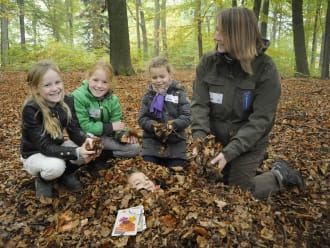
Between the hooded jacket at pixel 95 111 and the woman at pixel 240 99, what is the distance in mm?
1111

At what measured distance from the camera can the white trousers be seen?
3111 millimetres

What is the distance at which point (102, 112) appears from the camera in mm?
3732

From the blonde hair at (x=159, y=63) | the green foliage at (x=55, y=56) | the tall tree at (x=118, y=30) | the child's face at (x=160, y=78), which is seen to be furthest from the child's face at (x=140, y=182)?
the green foliage at (x=55, y=56)

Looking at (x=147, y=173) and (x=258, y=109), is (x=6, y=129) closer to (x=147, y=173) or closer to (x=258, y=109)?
(x=147, y=173)

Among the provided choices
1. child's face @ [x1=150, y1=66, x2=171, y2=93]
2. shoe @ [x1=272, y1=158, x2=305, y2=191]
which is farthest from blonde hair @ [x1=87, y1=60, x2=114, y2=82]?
shoe @ [x1=272, y1=158, x2=305, y2=191]

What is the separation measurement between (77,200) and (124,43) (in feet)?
25.8

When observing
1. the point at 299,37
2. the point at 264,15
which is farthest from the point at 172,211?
the point at 299,37

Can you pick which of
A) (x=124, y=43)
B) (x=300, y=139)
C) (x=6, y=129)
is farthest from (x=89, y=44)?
(x=300, y=139)

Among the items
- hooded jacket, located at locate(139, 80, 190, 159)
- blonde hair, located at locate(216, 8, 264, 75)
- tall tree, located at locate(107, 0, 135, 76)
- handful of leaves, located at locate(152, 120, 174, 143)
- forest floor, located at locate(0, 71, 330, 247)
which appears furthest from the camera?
tall tree, located at locate(107, 0, 135, 76)

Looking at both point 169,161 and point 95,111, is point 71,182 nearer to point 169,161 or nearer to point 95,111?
point 95,111

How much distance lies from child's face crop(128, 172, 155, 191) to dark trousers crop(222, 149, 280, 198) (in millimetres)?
909

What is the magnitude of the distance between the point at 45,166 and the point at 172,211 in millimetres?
1450

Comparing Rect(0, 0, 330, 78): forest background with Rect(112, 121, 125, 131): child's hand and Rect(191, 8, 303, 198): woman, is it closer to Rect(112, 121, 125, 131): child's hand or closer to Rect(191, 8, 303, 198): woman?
Rect(112, 121, 125, 131): child's hand

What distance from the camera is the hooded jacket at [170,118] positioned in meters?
3.77
